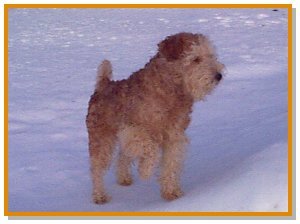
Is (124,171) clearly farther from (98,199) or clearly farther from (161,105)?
(161,105)

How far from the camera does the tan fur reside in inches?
165

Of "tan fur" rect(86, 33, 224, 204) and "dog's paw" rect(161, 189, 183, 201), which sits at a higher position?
"tan fur" rect(86, 33, 224, 204)

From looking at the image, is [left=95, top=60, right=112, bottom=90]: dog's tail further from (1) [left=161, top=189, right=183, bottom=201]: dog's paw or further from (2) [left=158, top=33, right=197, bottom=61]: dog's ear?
(1) [left=161, top=189, right=183, bottom=201]: dog's paw

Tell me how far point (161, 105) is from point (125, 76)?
13.0 feet

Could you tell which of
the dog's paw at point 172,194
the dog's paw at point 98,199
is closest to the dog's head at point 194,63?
the dog's paw at point 172,194

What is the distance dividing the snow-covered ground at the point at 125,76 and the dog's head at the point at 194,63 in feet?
2.34

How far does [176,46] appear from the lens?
13.8ft

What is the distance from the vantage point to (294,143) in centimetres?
390

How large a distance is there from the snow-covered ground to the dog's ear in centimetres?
105

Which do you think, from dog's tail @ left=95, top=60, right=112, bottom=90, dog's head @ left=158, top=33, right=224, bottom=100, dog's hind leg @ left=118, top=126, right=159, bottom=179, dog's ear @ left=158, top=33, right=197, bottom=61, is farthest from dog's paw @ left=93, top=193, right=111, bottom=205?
dog's ear @ left=158, top=33, right=197, bottom=61

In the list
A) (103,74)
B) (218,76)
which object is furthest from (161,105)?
(103,74)

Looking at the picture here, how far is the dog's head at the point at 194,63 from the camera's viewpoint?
4.18m

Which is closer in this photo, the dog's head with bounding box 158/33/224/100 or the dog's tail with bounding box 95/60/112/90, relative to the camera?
the dog's head with bounding box 158/33/224/100

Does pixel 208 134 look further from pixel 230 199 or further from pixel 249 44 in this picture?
pixel 249 44
